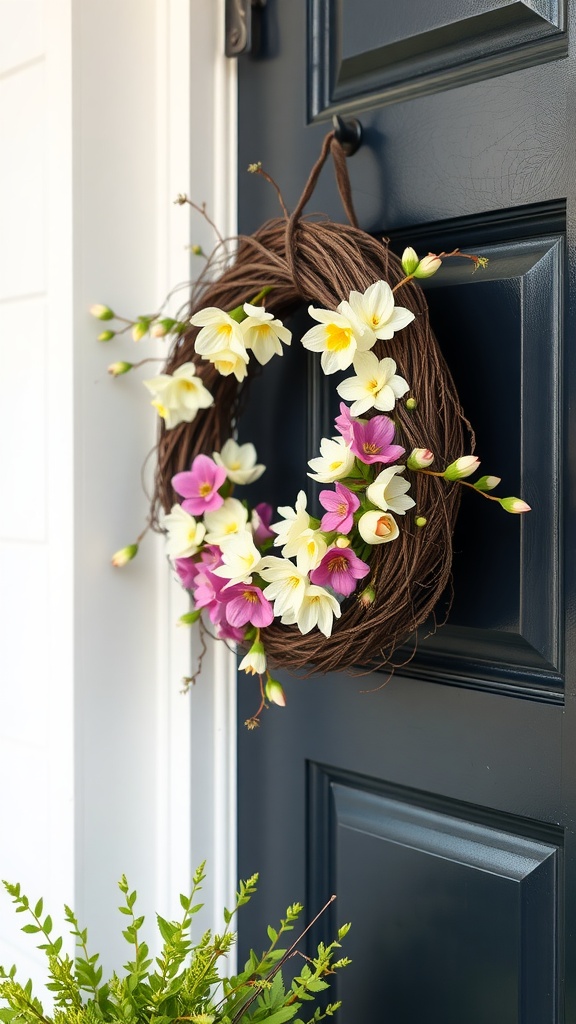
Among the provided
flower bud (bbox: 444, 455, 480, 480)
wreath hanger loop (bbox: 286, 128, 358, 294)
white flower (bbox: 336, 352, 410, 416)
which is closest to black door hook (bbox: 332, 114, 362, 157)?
wreath hanger loop (bbox: 286, 128, 358, 294)

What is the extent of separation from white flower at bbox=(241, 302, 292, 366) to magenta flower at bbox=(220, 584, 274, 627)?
0.24 meters

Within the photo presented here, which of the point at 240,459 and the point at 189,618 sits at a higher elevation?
the point at 240,459

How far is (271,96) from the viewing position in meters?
1.07

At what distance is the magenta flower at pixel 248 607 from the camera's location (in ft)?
2.84

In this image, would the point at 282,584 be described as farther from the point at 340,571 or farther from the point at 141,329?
the point at 141,329

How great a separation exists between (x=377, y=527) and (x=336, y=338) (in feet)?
0.60

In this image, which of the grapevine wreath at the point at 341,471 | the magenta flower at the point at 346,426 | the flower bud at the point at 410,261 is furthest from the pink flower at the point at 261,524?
the flower bud at the point at 410,261

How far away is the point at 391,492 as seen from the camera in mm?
772

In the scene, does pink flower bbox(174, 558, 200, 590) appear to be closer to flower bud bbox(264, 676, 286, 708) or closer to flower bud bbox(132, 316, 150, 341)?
flower bud bbox(264, 676, 286, 708)

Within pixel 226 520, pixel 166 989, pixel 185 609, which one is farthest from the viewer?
pixel 185 609

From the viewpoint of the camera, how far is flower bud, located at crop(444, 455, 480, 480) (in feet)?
2.50

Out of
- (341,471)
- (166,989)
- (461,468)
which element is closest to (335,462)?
(341,471)

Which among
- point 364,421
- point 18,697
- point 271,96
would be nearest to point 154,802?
point 18,697

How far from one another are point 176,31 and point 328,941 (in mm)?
1138
